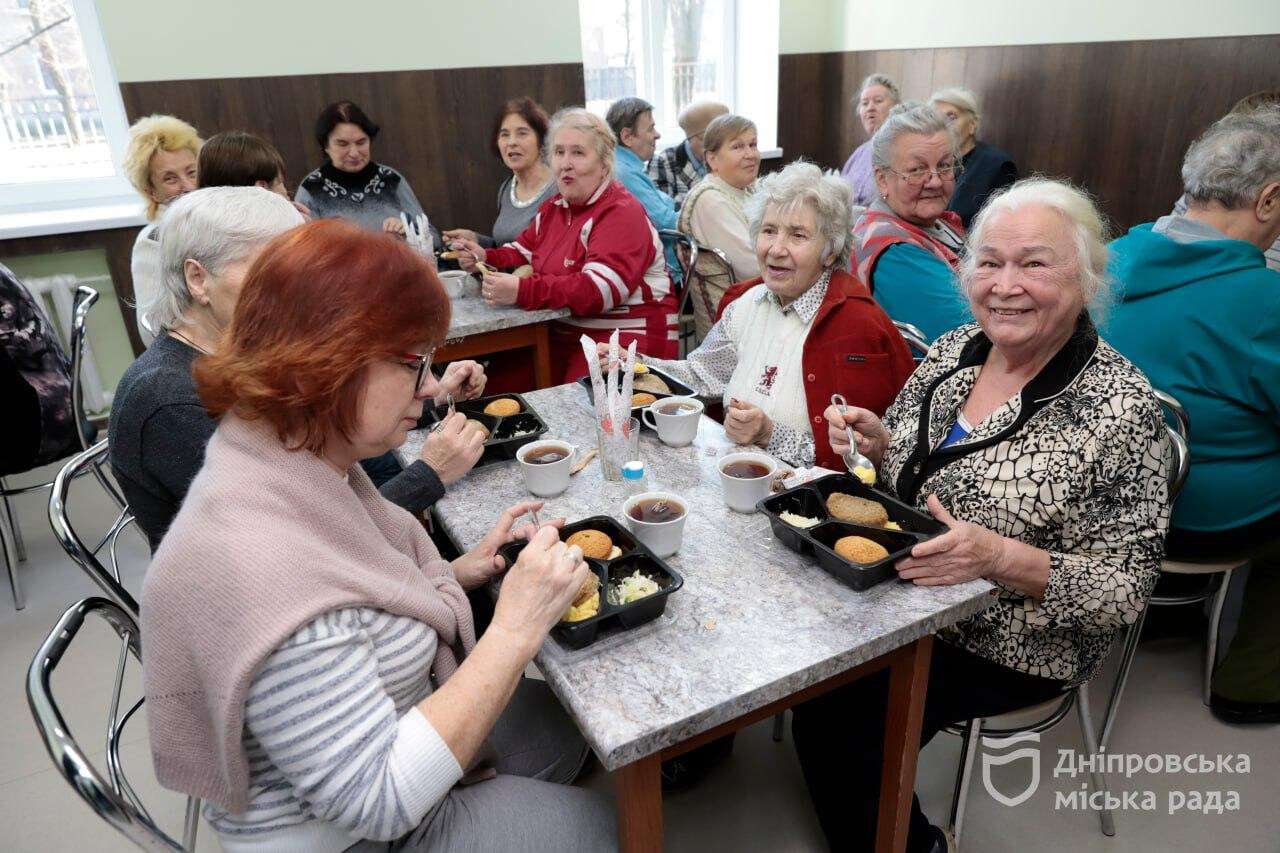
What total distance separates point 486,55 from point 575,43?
0.57 meters

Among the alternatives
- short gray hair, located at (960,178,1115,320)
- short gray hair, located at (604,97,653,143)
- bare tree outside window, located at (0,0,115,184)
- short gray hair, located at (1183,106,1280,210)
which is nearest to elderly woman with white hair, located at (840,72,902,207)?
short gray hair, located at (604,97,653,143)

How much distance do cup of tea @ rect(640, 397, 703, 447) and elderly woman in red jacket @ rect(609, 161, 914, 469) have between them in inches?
2.9

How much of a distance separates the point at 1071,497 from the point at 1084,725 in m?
0.63

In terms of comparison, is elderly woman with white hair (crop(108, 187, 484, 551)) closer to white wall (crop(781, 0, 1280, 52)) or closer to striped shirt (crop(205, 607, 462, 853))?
striped shirt (crop(205, 607, 462, 853))

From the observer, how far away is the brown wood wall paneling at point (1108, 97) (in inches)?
136

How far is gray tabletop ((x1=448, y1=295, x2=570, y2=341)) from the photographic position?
250 cm

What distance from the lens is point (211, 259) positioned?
4.28ft

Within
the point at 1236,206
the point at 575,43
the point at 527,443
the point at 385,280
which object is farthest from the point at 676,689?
the point at 575,43

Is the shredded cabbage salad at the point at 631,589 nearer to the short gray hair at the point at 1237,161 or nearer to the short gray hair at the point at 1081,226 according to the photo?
the short gray hair at the point at 1081,226

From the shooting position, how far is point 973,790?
5.76 ft

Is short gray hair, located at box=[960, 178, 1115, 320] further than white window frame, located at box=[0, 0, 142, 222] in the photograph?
No

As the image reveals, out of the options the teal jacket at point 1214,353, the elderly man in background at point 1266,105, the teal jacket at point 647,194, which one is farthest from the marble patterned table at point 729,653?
the teal jacket at point 647,194

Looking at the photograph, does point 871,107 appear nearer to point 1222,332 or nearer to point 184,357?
point 1222,332

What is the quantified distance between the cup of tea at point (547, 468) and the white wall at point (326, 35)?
341cm
